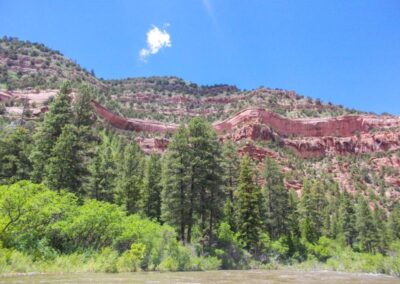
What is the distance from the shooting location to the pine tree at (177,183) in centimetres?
2911

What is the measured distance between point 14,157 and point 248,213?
22.5 meters

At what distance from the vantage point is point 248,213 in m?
35.6

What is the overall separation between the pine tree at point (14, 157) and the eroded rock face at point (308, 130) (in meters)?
85.4

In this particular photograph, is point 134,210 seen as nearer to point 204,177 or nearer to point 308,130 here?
point 204,177

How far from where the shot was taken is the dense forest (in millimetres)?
15367

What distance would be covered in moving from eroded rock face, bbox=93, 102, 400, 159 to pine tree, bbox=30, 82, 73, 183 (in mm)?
88902

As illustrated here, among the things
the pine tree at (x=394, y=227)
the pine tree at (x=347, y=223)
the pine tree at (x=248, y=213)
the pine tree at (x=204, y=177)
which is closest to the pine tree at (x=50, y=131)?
the pine tree at (x=204, y=177)

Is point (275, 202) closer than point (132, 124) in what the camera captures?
Yes

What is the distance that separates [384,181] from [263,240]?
86.0 metres

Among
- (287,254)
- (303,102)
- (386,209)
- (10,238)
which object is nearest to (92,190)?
(10,238)

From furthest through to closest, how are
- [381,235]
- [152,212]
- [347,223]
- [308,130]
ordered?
[308,130] < [347,223] < [381,235] < [152,212]

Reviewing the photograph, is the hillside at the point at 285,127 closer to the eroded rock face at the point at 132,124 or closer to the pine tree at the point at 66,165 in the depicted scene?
the eroded rock face at the point at 132,124

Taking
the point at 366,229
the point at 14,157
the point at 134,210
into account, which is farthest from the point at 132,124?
the point at 14,157

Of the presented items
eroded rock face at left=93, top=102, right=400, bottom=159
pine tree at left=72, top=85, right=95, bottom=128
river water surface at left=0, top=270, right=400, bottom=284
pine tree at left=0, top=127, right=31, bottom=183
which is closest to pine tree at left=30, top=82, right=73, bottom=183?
pine tree at left=72, top=85, right=95, bottom=128
